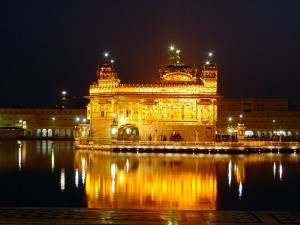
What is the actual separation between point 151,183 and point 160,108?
2566cm

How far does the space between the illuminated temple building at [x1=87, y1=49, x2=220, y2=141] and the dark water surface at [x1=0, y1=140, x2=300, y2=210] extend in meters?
13.1

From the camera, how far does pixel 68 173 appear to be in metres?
26.9

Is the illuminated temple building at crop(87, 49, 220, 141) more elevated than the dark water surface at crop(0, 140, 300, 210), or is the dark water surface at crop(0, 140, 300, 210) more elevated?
the illuminated temple building at crop(87, 49, 220, 141)

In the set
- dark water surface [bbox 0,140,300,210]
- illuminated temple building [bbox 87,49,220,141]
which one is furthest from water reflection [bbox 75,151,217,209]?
illuminated temple building [bbox 87,49,220,141]

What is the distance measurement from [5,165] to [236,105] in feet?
184

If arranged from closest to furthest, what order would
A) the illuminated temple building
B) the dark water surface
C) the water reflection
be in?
the water reflection, the dark water surface, the illuminated temple building

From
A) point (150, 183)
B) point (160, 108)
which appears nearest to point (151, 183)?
point (150, 183)

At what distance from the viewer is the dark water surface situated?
708 inches

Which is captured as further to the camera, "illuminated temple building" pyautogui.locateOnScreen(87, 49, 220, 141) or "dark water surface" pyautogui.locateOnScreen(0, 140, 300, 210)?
"illuminated temple building" pyautogui.locateOnScreen(87, 49, 220, 141)

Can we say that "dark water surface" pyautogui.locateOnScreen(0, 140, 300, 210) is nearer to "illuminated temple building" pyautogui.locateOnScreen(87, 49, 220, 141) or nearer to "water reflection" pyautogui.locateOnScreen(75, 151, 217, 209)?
"water reflection" pyautogui.locateOnScreen(75, 151, 217, 209)

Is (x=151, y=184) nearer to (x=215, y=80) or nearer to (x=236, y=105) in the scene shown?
(x=215, y=80)

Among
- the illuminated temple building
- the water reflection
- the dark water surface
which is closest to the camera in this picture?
the water reflection

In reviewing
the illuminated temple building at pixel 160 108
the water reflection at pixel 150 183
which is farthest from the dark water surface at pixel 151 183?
the illuminated temple building at pixel 160 108

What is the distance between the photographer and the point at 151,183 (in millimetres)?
22906
